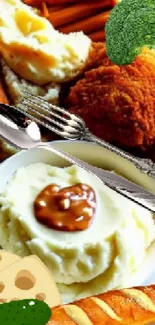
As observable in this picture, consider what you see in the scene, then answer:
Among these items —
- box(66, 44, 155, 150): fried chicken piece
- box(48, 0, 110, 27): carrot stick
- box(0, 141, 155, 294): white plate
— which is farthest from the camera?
box(48, 0, 110, 27): carrot stick

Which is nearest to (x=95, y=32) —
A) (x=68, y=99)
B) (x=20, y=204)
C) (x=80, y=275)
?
(x=68, y=99)

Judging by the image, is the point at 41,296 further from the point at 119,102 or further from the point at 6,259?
the point at 119,102

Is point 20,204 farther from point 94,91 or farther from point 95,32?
point 95,32

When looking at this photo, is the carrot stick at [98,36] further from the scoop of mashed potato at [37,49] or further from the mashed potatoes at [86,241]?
the mashed potatoes at [86,241]

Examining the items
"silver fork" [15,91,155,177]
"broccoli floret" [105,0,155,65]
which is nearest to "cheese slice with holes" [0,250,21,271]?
"silver fork" [15,91,155,177]

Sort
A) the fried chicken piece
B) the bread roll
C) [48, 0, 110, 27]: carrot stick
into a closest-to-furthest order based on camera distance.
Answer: the bread roll, the fried chicken piece, [48, 0, 110, 27]: carrot stick

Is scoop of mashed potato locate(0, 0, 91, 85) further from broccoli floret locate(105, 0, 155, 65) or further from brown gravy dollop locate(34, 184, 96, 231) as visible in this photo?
brown gravy dollop locate(34, 184, 96, 231)

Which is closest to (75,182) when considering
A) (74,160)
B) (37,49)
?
(74,160)

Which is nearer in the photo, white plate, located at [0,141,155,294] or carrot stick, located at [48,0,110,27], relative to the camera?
white plate, located at [0,141,155,294]
